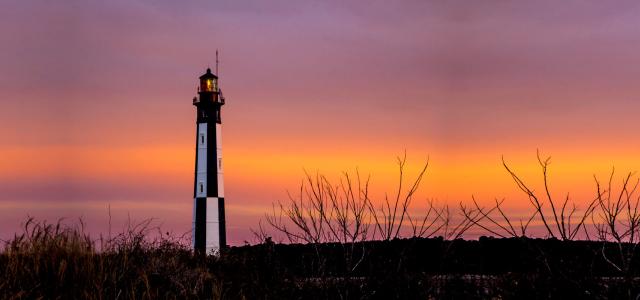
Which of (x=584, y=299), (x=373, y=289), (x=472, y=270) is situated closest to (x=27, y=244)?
(x=373, y=289)

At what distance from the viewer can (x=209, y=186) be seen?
31.2 meters

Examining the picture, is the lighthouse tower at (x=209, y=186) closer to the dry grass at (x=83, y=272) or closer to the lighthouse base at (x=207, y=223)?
the lighthouse base at (x=207, y=223)

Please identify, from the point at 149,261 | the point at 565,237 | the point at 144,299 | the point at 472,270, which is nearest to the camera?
the point at 565,237

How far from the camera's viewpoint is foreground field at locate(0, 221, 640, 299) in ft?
35.8

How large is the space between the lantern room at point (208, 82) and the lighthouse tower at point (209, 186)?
1.06m

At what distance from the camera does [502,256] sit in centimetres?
1766

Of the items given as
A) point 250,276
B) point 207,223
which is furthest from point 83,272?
point 207,223

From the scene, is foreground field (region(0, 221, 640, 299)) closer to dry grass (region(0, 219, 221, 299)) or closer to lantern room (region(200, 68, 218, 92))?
dry grass (region(0, 219, 221, 299))

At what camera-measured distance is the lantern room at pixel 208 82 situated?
33.2 m

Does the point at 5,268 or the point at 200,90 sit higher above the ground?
the point at 200,90

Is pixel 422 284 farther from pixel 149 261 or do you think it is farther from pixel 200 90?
pixel 200 90

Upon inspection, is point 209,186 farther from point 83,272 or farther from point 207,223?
point 83,272

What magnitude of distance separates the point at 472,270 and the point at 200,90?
1911 centimetres

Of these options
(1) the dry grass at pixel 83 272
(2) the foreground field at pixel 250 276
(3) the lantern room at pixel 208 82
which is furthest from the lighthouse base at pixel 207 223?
(1) the dry grass at pixel 83 272
